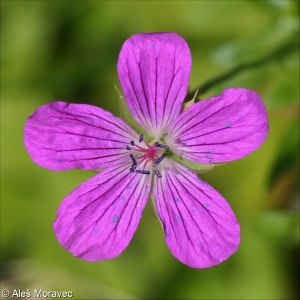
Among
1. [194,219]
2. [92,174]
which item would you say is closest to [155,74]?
[194,219]

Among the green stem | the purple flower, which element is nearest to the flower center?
the purple flower

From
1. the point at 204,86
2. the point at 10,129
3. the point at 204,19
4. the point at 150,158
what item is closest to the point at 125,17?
the point at 204,19

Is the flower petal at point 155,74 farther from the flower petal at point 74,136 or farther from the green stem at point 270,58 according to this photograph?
the green stem at point 270,58

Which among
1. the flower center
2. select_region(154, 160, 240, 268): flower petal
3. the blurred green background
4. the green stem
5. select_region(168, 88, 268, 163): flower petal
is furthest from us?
the blurred green background

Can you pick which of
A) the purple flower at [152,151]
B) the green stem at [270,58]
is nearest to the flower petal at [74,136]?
the purple flower at [152,151]

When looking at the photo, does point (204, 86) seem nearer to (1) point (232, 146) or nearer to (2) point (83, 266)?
(1) point (232, 146)

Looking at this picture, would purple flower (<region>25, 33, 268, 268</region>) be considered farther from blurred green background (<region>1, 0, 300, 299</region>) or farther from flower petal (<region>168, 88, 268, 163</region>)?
blurred green background (<region>1, 0, 300, 299</region>)

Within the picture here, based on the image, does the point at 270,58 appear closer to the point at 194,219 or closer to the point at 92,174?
the point at 194,219
